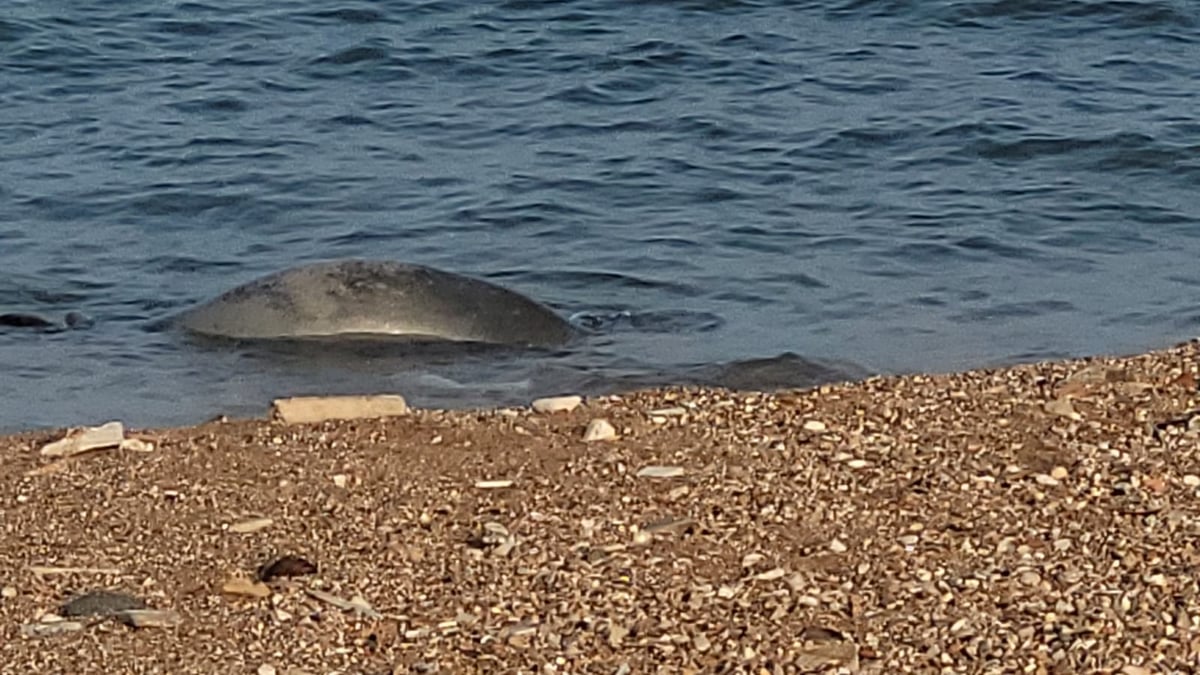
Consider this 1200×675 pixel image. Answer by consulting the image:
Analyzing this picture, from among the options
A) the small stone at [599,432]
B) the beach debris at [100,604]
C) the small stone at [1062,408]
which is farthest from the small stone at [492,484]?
the small stone at [1062,408]

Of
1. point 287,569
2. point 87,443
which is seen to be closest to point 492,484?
point 287,569

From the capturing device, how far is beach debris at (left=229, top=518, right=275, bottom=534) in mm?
5688

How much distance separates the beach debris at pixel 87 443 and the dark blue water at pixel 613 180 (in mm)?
1177

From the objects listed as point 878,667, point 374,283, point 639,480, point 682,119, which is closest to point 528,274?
point 374,283

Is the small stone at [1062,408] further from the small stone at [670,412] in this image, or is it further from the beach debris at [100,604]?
the beach debris at [100,604]

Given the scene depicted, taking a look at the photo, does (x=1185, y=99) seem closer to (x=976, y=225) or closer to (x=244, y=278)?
(x=976, y=225)

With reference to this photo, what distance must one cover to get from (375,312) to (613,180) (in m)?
2.77

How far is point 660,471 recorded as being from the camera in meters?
5.97

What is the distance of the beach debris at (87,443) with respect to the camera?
6.55m

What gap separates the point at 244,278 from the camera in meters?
9.86

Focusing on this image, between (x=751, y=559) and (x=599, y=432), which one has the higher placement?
(x=751, y=559)

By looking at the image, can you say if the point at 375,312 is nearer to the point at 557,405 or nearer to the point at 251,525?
the point at 557,405

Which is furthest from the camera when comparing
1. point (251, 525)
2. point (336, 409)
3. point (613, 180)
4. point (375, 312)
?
point (613, 180)

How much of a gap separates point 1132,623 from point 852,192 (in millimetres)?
6603
